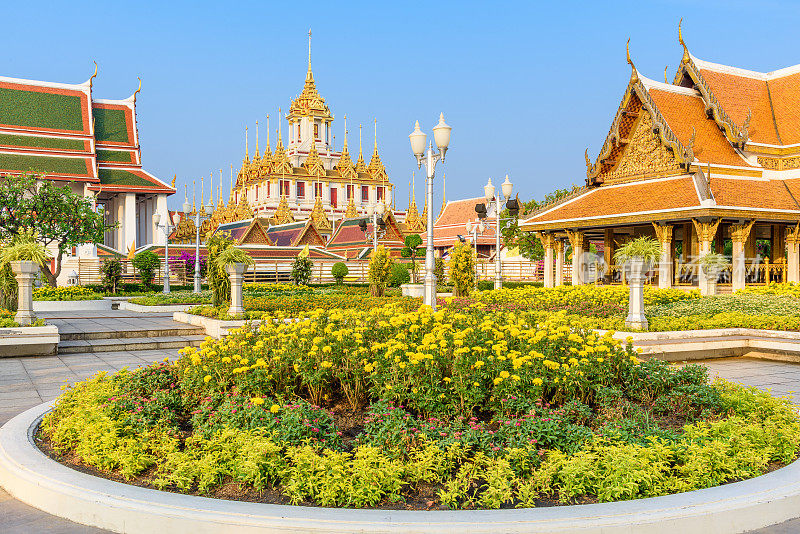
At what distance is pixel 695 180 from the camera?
68.2ft

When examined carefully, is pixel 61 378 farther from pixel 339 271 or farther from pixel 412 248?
pixel 412 248

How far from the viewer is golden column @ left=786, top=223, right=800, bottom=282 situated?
2119 centimetres

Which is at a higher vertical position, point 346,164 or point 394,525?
point 346,164

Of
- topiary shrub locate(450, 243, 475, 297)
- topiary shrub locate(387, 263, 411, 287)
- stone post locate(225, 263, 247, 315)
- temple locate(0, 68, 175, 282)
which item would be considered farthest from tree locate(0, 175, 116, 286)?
topiary shrub locate(450, 243, 475, 297)

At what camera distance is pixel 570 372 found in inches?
211

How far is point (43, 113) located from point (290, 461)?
39.2 m

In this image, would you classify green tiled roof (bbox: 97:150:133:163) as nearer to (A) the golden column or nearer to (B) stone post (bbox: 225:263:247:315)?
(B) stone post (bbox: 225:263:247:315)

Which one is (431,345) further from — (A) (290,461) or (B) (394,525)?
(B) (394,525)

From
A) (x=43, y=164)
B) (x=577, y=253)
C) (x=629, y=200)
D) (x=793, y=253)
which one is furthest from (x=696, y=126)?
(x=43, y=164)

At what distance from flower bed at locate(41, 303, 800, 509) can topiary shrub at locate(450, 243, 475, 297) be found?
49.9 feet

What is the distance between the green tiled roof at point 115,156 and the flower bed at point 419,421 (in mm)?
34699

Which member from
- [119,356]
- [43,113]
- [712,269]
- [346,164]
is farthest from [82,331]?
[346,164]

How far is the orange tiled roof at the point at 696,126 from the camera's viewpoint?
73.6 ft

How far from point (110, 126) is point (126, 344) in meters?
30.1
